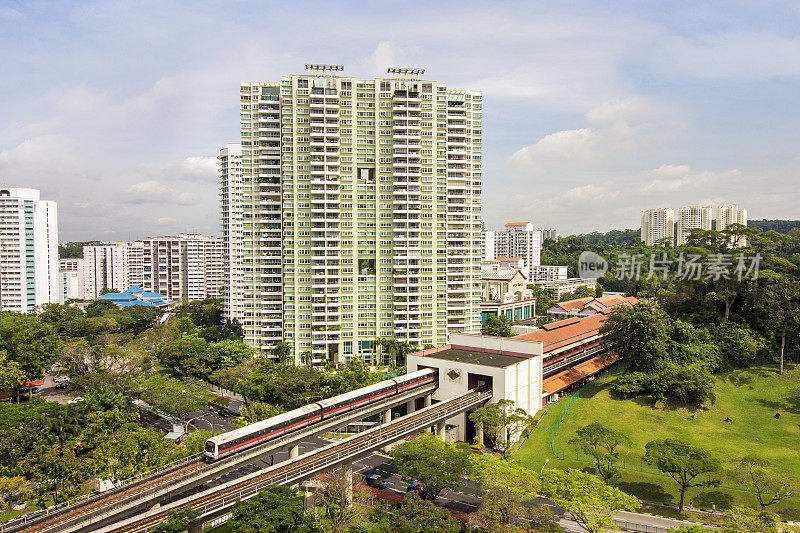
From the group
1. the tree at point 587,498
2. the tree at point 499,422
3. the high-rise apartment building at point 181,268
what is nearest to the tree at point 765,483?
the tree at point 587,498

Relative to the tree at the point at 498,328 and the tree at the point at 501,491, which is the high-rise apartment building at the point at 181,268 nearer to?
the tree at the point at 498,328

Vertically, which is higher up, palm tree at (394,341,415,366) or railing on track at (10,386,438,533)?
palm tree at (394,341,415,366)

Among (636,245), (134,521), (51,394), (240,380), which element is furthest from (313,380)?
(636,245)

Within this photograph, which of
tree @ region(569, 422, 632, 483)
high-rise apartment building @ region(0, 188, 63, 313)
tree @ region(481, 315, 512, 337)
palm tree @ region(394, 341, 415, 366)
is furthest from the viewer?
high-rise apartment building @ region(0, 188, 63, 313)

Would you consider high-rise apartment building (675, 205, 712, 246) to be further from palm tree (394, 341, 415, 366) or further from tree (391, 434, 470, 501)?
tree (391, 434, 470, 501)

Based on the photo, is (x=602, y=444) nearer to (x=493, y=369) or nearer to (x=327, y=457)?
(x=493, y=369)

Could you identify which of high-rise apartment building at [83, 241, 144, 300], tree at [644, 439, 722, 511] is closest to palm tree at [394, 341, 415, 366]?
tree at [644, 439, 722, 511]

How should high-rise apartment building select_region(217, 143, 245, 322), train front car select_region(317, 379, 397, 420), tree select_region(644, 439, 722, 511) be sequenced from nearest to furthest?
tree select_region(644, 439, 722, 511) < train front car select_region(317, 379, 397, 420) < high-rise apartment building select_region(217, 143, 245, 322)
